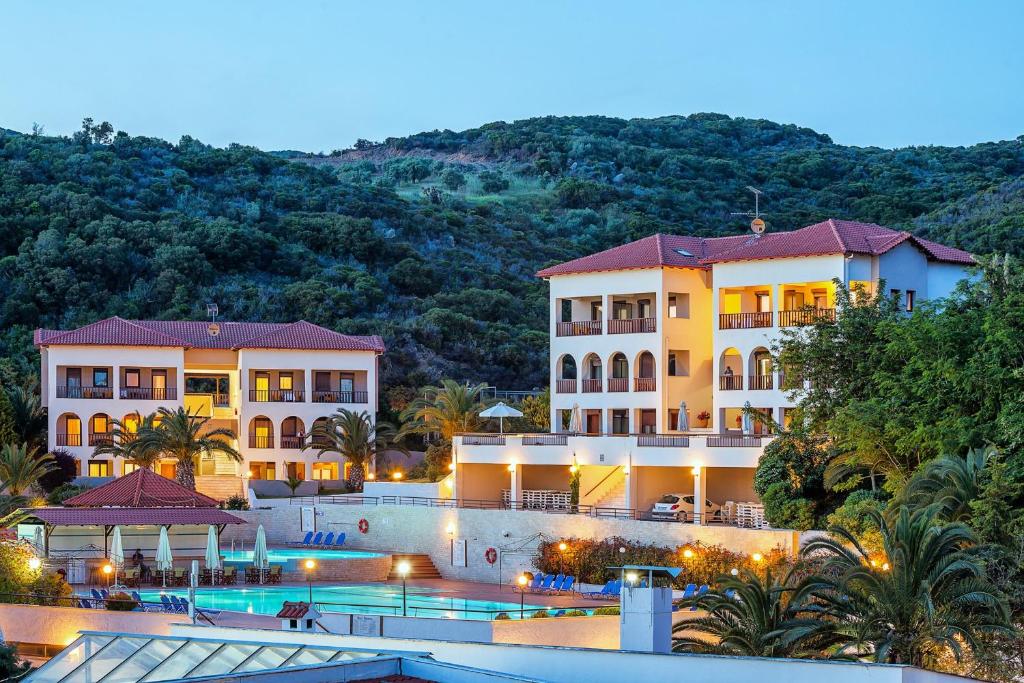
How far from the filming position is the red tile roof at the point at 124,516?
4294cm

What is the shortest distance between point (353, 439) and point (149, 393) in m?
8.09

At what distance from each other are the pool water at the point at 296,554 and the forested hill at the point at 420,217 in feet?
67.8

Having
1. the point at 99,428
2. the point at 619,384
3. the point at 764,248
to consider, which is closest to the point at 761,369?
the point at 764,248

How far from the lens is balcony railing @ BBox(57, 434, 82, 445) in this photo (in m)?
59.5

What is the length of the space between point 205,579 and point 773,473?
14.8m

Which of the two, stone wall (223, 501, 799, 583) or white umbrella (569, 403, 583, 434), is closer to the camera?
stone wall (223, 501, 799, 583)

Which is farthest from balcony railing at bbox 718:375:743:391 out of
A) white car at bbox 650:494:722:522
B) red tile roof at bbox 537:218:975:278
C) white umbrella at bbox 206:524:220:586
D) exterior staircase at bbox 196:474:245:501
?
exterior staircase at bbox 196:474:245:501

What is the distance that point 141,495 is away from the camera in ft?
146

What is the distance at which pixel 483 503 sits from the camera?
170 feet

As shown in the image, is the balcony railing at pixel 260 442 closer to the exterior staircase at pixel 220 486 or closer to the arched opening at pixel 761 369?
the exterior staircase at pixel 220 486

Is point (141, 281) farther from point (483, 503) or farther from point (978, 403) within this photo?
point (978, 403)

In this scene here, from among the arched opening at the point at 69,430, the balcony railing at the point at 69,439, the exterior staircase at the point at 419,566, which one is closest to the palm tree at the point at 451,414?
the exterior staircase at the point at 419,566

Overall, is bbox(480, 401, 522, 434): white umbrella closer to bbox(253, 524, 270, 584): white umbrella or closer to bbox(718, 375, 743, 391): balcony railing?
bbox(718, 375, 743, 391): balcony railing

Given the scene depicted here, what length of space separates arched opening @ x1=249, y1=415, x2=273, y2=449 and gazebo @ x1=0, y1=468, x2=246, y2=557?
629 inches
